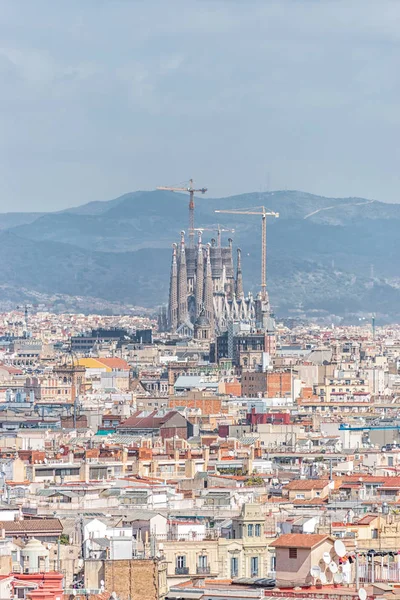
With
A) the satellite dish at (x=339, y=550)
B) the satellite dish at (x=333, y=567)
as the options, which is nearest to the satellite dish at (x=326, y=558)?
the satellite dish at (x=339, y=550)

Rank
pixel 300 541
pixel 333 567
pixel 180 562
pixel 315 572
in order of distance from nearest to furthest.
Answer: pixel 315 572, pixel 333 567, pixel 300 541, pixel 180 562

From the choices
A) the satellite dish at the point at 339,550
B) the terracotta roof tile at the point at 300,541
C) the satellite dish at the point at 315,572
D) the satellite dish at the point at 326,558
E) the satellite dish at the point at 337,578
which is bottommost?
the satellite dish at the point at 337,578

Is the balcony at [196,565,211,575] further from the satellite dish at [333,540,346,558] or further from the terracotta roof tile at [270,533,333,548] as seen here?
the satellite dish at [333,540,346,558]

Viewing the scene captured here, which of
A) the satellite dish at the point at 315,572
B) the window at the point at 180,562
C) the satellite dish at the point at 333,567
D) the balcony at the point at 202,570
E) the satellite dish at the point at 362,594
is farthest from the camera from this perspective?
the window at the point at 180,562

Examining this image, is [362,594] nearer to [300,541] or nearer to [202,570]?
[300,541]

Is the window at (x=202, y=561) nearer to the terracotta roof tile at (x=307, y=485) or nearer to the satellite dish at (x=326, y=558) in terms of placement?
the satellite dish at (x=326, y=558)

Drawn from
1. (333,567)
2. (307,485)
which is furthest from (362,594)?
(307,485)

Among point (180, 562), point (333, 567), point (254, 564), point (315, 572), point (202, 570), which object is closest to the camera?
point (315, 572)

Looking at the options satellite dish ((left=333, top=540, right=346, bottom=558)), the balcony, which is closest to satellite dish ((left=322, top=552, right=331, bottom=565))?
satellite dish ((left=333, top=540, right=346, bottom=558))

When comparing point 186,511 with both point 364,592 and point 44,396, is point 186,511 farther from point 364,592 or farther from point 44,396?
point 44,396

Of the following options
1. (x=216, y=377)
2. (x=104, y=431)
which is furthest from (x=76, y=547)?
(x=216, y=377)

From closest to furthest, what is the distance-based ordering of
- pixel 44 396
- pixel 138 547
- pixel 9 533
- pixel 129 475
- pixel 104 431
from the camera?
1. pixel 138 547
2. pixel 9 533
3. pixel 129 475
4. pixel 104 431
5. pixel 44 396
